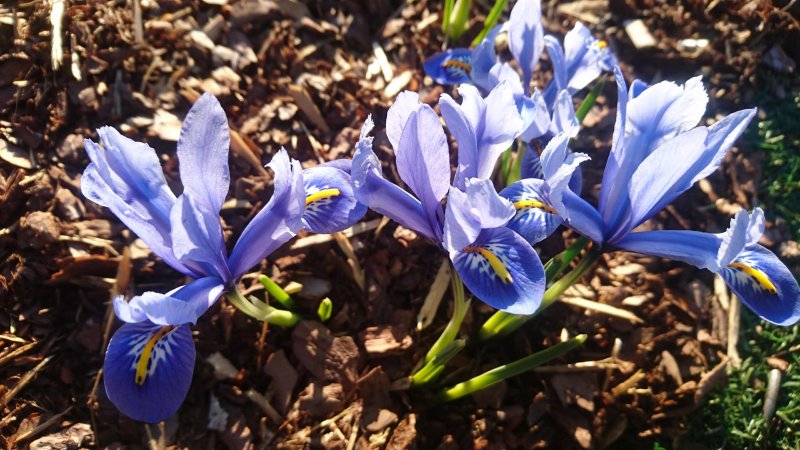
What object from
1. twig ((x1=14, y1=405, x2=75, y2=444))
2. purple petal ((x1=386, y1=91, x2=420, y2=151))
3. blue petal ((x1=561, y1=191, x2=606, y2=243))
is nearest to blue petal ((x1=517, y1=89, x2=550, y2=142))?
blue petal ((x1=561, y1=191, x2=606, y2=243))

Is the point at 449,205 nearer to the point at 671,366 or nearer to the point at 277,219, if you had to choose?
the point at 277,219

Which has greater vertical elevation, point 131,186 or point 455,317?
point 131,186

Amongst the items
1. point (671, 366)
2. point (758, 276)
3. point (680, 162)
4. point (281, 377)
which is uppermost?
point (680, 162)

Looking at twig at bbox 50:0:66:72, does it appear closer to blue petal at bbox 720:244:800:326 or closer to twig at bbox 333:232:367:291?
twig at bbox 333:232:367:291

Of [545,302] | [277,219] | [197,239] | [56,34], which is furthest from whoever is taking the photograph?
[56,34]

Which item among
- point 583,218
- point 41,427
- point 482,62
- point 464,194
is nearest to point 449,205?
point 464,194

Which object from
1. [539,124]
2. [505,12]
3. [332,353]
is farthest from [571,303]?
[505,12]

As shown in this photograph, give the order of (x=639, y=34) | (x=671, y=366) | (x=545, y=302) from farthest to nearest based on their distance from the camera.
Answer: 1. (x=639, y=34)
2. (x=671, y=366)
3. (x=545, y=302)

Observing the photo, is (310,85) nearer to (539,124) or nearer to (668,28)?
(539,124)
